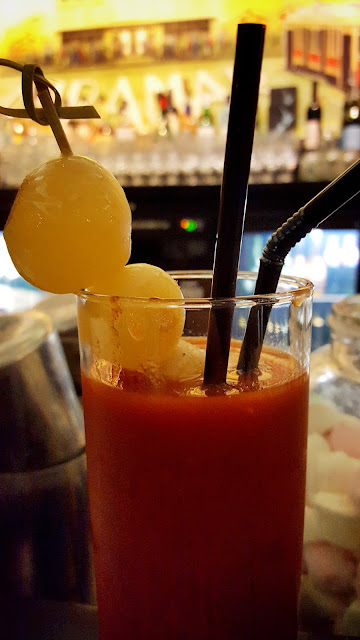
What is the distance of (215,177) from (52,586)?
2.50 meters

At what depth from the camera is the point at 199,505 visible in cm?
48

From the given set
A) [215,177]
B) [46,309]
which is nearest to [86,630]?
[46,309]

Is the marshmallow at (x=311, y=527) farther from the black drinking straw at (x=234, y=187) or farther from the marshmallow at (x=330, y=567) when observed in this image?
the black drinking straw at (x=234, y=187)

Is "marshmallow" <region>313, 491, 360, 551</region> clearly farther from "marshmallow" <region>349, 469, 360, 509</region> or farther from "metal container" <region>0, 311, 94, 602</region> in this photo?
"metal container" <region>0, 311, 94, 602</region>

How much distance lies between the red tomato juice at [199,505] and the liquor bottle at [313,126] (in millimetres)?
2526

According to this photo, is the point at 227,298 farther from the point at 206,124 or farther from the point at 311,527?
the point at 206,124

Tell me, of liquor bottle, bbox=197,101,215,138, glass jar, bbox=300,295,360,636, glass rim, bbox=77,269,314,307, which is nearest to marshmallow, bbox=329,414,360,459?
glass jar, bbox=300,295,360,636

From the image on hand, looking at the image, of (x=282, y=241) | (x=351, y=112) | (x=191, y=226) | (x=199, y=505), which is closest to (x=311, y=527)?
(x=199, y=505)

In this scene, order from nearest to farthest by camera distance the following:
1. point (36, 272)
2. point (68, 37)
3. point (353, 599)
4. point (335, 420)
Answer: point (36, 272) < point (353, 599) < point (335, 420) < point (68, 37)

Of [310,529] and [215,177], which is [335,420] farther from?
[215,177]

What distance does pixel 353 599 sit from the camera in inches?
24.0

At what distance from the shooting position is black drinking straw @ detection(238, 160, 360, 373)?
436 millimetres

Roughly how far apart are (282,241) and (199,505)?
8.3 inches

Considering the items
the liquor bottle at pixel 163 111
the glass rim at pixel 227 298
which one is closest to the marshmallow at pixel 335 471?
the glass rim at pixel 227 298
